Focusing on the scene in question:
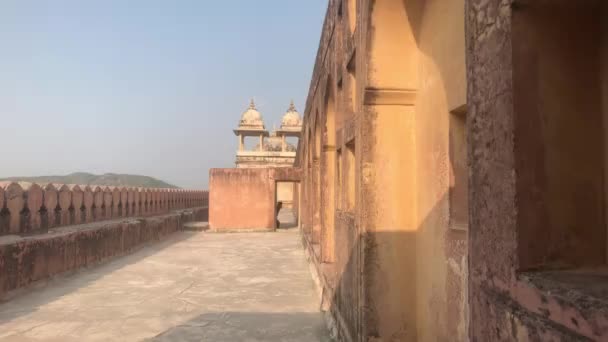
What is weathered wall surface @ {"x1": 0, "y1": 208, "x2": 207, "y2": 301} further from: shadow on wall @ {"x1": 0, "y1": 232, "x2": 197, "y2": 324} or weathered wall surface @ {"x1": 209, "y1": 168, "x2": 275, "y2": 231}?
weathered wall surface @ {"x1": 209, "y1": 168, "x2": 275, "y2": 231}

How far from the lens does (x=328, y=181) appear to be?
6844 mm

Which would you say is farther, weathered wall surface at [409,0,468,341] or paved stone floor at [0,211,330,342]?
paved stone floor at [0,211,330,342]

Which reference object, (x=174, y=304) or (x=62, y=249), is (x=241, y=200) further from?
(x=174, y=304)

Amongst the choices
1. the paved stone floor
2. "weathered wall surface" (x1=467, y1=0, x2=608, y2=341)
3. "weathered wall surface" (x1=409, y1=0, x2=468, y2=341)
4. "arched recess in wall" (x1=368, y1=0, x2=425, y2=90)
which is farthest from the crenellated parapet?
"weathered wall surface" (x1=467, y1=0, x2=608, y2=341)

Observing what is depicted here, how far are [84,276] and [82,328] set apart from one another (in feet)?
10.1

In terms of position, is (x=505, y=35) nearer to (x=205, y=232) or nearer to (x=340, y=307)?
(x=340, y=307)

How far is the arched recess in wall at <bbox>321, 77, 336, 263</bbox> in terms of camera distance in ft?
21.8

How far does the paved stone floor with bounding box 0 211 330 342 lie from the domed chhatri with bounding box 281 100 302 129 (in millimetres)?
19502

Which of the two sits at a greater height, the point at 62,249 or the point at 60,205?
the point at 60,205

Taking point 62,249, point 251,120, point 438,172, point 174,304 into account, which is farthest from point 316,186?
point 251,120

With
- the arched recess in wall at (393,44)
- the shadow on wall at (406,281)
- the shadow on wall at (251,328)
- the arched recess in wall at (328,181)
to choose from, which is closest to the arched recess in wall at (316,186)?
the arched recess in wall at (328,181)

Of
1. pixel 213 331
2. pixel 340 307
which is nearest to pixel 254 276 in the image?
pixel 213 331

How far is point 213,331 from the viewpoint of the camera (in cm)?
465

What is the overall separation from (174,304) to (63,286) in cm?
230
